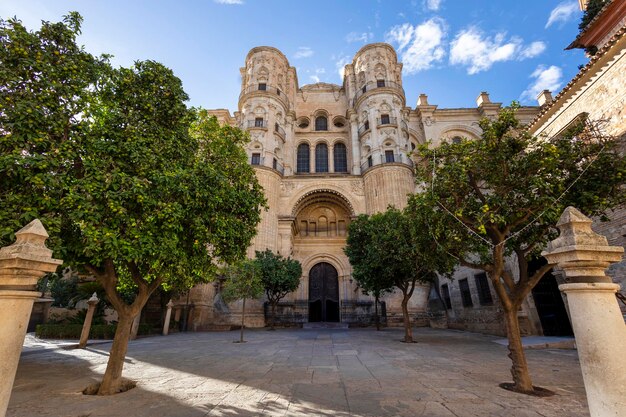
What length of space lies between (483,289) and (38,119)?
2016 centimetres

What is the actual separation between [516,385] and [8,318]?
805 cm

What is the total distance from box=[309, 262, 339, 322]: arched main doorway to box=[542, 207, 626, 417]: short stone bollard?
25011 millimetres

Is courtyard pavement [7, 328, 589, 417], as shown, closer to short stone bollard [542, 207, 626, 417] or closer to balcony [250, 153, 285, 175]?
short stone bollard [542, 207, 626, 417]

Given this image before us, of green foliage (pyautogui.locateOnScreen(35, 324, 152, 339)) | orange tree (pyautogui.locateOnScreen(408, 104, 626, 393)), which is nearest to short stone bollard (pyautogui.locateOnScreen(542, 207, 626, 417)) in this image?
orange tree (pyautogui.locateOnScreen(408, 104, 626, 393))

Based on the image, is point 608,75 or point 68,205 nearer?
point 68,205

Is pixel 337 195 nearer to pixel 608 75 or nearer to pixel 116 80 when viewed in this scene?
pixel 608 75

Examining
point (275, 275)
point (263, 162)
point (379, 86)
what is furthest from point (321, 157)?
point (275, 275)

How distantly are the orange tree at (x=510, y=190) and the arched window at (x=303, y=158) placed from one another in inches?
1030

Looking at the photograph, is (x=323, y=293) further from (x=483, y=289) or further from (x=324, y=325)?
(x=483, y=289)

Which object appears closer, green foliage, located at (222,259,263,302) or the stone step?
green foliage, located at (222,259,263,302)

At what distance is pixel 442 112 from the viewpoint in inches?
1320

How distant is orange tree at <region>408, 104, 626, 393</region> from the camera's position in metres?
6.32

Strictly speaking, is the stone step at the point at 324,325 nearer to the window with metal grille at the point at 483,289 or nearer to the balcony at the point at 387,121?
the window with metal grille at the point at 483,289

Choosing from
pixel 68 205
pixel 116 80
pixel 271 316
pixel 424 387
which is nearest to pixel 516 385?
pixel 424 387
